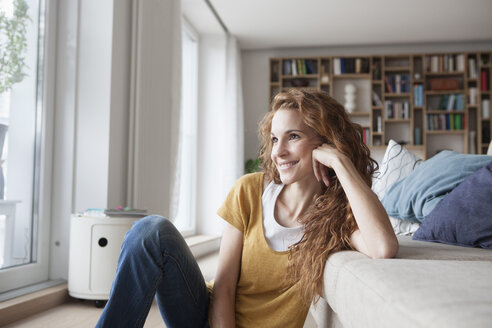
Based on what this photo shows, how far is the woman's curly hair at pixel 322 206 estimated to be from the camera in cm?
119

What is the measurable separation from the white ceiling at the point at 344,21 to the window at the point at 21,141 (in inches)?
91.6

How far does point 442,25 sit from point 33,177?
487 centimetres

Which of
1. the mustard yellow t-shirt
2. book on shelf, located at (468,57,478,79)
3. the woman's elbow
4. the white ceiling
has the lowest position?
the mustard yellow t-shirt

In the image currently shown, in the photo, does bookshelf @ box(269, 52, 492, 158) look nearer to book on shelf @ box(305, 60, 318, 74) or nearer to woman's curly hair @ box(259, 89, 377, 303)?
book on shelf @ box(305, 60, 318, 74)

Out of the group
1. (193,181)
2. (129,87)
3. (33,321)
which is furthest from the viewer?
(193,181)

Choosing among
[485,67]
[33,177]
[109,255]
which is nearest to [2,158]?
[33,177]

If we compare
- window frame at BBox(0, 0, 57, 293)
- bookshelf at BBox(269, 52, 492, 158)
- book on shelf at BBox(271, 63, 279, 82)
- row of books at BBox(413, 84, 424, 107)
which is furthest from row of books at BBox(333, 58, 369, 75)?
window frame at BBox(0, 0, 57, 293)

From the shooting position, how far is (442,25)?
5.33 metres

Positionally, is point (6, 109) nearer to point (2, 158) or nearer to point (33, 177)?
point (2, 158)

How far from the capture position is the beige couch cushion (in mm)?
579

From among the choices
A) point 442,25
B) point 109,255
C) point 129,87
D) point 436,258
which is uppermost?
point 442,25

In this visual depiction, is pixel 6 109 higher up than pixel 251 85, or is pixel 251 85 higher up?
pixel 251 85

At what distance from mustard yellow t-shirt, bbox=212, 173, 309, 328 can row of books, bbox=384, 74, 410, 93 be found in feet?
16.9

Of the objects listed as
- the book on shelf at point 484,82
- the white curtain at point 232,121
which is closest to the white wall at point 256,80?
the white curtain at point 232,121
